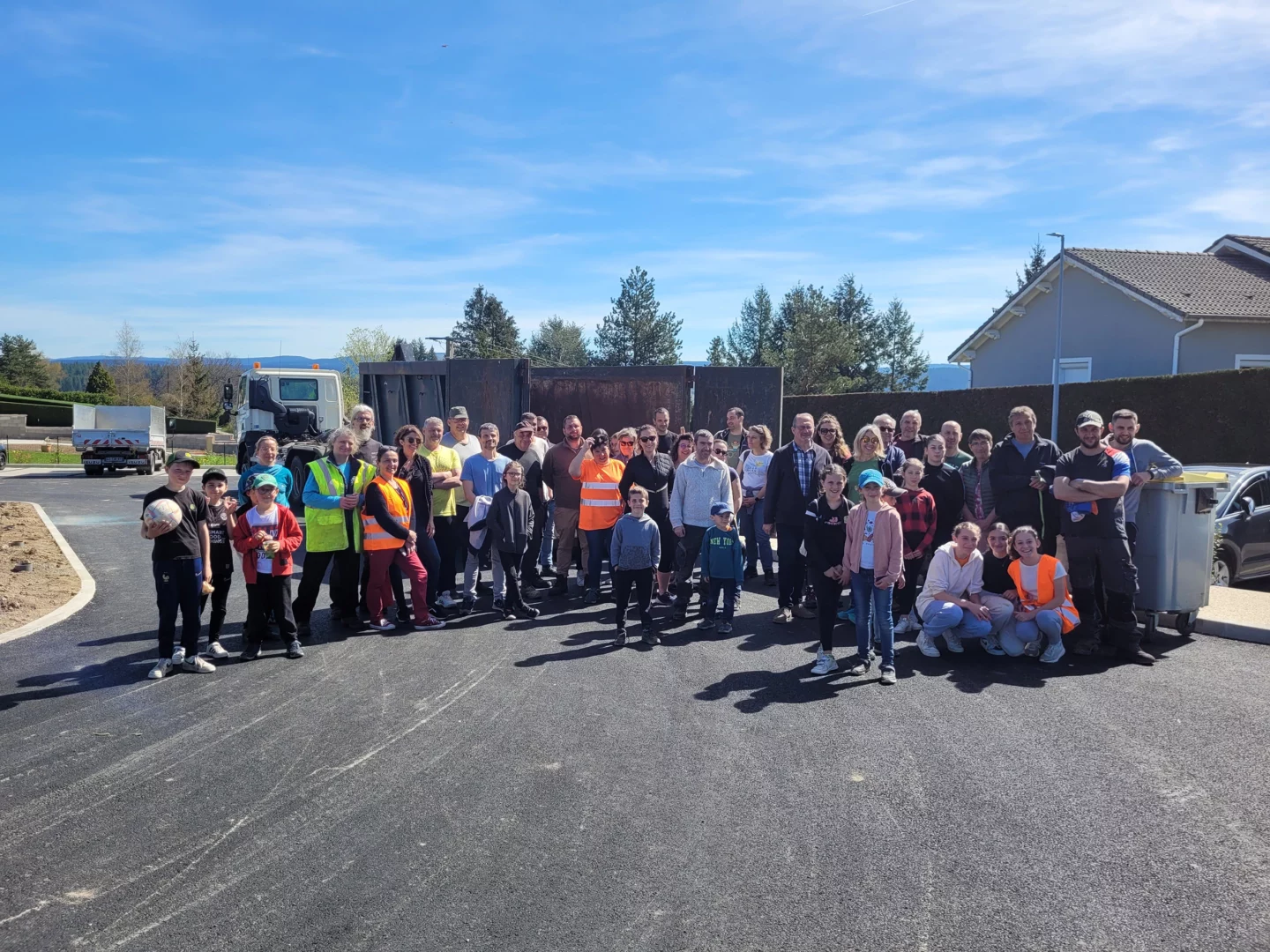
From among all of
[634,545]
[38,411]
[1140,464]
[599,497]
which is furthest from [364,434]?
[38,411]

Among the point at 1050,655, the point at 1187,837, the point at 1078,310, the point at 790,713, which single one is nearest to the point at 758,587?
the point at 1050,655

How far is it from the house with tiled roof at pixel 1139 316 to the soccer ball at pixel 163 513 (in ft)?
78.2

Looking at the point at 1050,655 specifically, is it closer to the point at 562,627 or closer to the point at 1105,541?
the point at 1105,541

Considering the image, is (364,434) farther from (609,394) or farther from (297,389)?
(297,389)

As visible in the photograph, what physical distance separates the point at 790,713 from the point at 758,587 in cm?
443

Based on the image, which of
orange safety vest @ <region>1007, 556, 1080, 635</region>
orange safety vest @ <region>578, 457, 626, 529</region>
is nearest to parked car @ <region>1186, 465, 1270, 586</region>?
orange safety vest @ <region>1007, 556, 1080, 635</region>

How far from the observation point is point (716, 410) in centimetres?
1265

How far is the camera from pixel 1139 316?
A: 25281 mm

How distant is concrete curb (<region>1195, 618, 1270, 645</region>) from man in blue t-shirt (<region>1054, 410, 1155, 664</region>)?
106 centimetres

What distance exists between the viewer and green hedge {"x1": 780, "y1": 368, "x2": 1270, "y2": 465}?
17.7m

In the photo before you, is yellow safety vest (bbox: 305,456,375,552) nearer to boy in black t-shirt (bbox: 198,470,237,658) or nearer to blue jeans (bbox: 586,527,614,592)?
boy in black t-shirt (bbox: 198,470,237,658)

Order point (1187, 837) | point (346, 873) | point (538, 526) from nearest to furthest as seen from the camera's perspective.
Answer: point (346, 873)
point (1187, 837)
point (538, 526)

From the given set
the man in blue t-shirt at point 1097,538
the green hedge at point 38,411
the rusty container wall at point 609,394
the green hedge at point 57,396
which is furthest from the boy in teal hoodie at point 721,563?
the green hedge at point 57,396

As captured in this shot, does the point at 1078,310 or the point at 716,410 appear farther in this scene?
the point at 1078,310
